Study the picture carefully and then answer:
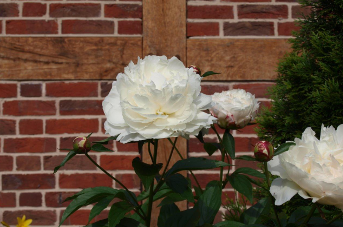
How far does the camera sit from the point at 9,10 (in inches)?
77.1

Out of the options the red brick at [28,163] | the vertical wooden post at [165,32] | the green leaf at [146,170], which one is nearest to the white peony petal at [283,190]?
the green leaf at [146,170]

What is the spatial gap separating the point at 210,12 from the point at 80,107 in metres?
0.89

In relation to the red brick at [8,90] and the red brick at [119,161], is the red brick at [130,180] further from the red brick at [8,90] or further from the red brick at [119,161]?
the red brick at [8,90]

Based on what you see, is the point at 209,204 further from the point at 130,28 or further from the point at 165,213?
the point at 130,28

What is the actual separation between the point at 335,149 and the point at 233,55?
4.37ft

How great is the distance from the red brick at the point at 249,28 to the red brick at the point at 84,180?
1042mm

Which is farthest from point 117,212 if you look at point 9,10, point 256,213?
point 9,10

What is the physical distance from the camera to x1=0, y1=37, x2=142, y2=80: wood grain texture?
1.92 meters

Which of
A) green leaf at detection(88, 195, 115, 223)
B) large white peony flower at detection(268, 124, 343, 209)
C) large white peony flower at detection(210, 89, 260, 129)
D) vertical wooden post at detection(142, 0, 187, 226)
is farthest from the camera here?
vertical wooden post at detection(142, 0, 187, 226)

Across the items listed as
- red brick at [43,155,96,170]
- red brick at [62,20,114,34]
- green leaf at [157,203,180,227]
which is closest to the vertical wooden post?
red brick at [62,20,114,34]

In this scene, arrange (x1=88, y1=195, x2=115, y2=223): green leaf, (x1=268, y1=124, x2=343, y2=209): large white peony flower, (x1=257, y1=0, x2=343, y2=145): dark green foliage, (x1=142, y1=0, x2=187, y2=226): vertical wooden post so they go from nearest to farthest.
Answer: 1. (x1=268, y1=124, x2=343, y2=209): large white peony flower
2. (x1=88, y1=195, x2=115, y2=223): green leaf
3. (x1=257, y1=0, x2=343, y2=145): dark green foliage
4. (x1=142, y1=0, x2=187, y2=226): vertical wooden post

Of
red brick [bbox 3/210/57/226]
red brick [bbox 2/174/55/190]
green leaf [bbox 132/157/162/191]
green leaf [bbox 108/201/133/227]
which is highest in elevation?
green leaf [bbox 132/157/162/191]

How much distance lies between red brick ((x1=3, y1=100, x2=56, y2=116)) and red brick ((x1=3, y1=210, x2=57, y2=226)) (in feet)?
1.76

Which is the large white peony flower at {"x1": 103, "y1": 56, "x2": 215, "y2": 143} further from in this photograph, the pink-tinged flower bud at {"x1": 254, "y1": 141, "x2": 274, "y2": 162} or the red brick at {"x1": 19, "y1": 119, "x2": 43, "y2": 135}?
the red brick at {"x1": 19, "y1": 119, "x2": 43, "y2": 135}
